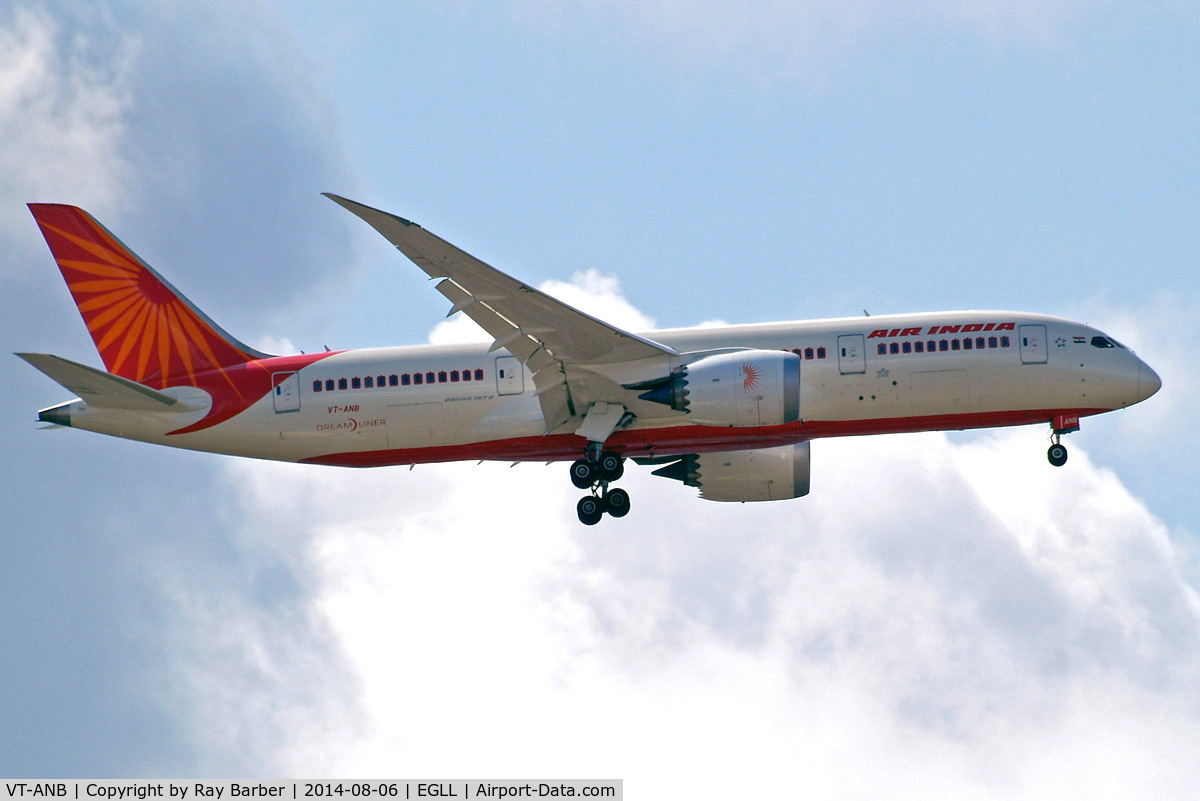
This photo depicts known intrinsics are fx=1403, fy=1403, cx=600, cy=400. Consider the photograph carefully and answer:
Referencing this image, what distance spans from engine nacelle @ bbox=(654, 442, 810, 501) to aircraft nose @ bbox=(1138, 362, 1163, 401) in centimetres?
1001

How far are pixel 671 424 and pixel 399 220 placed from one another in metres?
9.82

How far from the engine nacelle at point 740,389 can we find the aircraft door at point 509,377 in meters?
4.36

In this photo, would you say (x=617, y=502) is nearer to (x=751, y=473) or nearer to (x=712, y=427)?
(x=712, y=427)

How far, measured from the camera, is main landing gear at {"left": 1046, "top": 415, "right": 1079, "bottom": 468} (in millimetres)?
37812

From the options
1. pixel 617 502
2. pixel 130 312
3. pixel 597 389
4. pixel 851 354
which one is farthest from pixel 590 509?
pixel 130 312

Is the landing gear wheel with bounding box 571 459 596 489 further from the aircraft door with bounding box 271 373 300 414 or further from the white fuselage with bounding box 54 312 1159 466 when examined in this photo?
the aircraft door with bounding box 271 373 300 414

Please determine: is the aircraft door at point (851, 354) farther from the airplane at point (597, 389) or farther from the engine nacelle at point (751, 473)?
the engine nacelle at point (751, 473)

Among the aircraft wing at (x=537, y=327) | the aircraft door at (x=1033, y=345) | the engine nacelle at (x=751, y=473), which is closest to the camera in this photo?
the aircraft wing at (x=537, y=327)

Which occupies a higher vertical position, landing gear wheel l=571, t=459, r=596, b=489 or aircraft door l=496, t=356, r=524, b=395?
aircraft door l=496, t=356, r=524, b=395

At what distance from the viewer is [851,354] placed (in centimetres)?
3688

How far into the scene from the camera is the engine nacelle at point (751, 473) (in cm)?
4309

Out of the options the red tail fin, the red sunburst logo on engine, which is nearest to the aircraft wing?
the red sunburst logo on engine

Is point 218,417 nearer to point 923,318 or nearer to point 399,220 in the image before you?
point 399,220


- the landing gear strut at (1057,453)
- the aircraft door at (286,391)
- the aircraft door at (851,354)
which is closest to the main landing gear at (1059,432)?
the landing gear strut at (1057,453)
